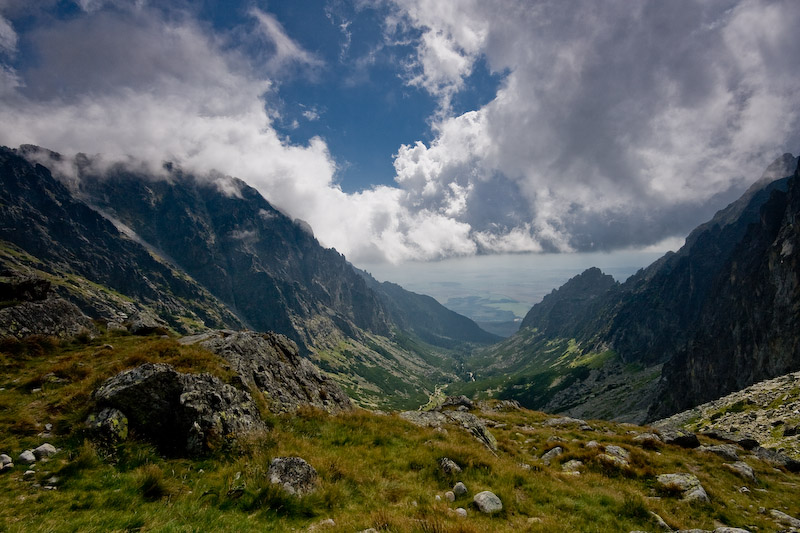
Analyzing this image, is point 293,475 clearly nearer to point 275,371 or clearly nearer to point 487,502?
point 487,502

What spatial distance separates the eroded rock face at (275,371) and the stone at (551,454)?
15.1 m

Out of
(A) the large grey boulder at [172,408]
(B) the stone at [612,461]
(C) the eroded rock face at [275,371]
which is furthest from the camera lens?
(C) the eroded rock face at [275,371]

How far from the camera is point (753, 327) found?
131625 millimetres

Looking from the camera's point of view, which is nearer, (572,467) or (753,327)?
(572,467)

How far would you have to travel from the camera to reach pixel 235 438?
13109 millimetres

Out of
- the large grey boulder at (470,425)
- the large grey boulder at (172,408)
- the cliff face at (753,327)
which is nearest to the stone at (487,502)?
the large grey boulder at (470,425)

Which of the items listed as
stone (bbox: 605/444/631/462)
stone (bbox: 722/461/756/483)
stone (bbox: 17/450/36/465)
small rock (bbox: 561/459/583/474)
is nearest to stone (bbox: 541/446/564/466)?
small rock (bbox: 561/459/583/474)

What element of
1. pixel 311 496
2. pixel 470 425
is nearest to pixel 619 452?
pixel 470 425

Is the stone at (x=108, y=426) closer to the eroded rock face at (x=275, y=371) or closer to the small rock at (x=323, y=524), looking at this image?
the eroded rock face at (x=275, y=371)

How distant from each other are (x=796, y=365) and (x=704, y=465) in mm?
117263

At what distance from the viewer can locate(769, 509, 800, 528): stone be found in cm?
1406

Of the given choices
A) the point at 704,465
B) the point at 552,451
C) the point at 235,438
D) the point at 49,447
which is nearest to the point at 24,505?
the point at 49,447

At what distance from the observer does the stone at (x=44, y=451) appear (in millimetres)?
10413

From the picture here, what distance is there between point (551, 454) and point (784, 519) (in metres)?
10.1
